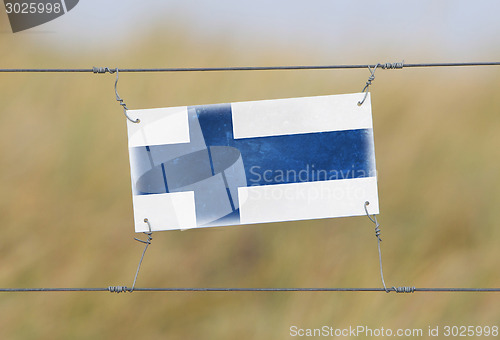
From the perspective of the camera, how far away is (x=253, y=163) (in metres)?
1.60

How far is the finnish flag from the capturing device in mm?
1598

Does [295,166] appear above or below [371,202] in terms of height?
above

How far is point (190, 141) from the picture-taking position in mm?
1620

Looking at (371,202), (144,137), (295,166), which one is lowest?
(371,202)

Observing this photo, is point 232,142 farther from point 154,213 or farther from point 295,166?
point 154,213

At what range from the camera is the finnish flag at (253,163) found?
5.24 ft

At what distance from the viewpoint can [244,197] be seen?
5.26 ft

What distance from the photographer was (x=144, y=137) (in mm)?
1609

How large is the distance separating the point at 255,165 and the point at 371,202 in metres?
0.34

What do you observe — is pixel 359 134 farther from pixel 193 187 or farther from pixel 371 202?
pixel 193 187

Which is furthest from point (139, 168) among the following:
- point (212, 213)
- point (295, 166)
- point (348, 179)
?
point (348, 179)

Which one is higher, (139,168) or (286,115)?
(286,115)

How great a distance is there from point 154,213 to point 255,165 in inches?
12.3

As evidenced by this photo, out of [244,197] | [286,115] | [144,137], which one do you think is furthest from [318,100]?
[144,137]
